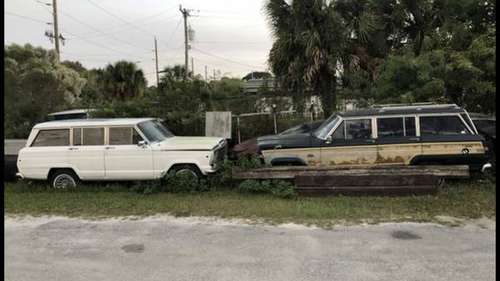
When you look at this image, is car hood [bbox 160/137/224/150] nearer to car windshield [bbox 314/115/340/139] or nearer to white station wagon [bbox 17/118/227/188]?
white station wagon [bbox 17/118/227/188]

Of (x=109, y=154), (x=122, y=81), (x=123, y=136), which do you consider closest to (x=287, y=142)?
(x=123, y=136)

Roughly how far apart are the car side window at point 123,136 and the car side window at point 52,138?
1.03 metres

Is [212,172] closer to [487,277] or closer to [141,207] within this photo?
[141,207]

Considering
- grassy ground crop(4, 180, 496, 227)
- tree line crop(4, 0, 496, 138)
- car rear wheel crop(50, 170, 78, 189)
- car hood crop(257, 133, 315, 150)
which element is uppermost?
tree line crop(4, 0, 496, 138)

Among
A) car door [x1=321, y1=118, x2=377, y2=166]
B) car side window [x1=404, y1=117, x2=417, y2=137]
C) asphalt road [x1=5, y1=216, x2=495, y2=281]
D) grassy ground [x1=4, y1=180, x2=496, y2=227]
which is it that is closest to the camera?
asphalt road [x1=5, y1=216, x2=495, y2=281]

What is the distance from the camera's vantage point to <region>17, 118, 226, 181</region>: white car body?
904 centimetres

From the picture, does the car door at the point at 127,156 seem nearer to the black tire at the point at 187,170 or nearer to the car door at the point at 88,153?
the car door at the point at 88,153

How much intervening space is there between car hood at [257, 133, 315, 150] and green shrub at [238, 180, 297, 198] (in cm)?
89

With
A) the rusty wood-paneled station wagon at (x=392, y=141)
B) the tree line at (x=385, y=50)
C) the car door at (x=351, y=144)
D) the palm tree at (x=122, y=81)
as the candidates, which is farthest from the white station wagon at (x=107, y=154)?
the palm tree at (x=122, y=81)

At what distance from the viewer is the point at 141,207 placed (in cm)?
758

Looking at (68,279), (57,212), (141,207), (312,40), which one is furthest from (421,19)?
(68,279)

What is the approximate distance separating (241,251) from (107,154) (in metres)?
5.03

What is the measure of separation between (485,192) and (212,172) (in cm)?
526

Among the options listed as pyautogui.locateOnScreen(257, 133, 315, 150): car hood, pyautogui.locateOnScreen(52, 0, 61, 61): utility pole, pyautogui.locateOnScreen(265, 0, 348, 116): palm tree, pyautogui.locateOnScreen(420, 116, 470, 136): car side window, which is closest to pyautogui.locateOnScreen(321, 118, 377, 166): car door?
pyautogui.locateOnScreen(257, 133, 315, 150): car hood
